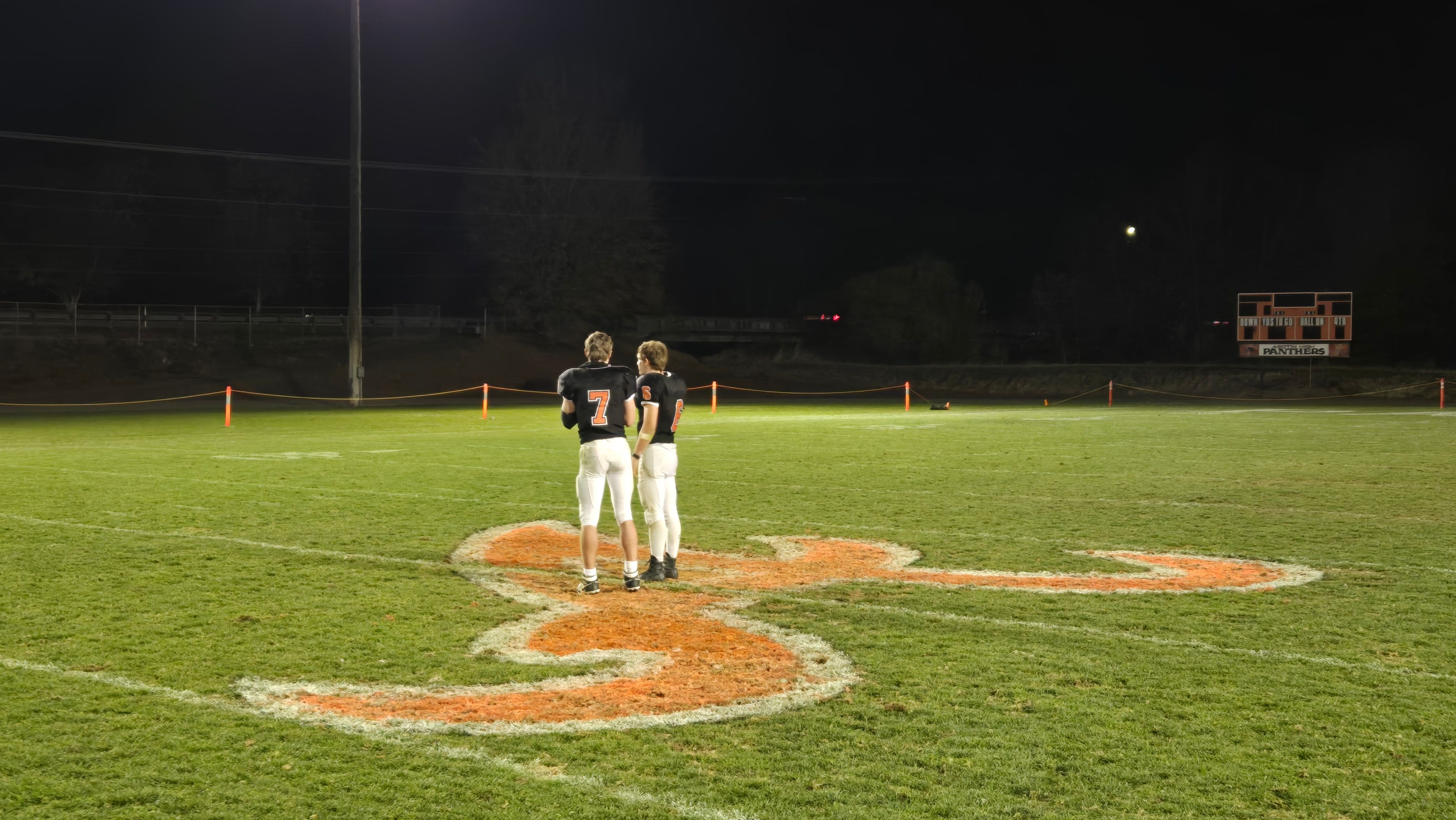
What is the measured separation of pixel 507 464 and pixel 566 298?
166 feet

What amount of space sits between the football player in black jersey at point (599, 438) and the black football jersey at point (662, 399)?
145 millimetres

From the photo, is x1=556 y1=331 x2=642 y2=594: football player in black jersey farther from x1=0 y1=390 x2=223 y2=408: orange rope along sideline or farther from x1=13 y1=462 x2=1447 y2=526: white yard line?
x1=0 y1=390 x2=223 y2=408: orange rope along sideline

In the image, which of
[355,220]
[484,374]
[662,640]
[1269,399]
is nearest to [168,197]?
[484,374]

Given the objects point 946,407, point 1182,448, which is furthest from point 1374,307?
point 1182,448

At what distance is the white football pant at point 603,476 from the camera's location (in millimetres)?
8523

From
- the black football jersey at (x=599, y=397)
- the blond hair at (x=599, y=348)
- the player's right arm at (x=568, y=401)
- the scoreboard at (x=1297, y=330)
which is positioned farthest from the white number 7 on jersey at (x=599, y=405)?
the scoreboard at (x=1297, y=330)

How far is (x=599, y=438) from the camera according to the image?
8.54 meters

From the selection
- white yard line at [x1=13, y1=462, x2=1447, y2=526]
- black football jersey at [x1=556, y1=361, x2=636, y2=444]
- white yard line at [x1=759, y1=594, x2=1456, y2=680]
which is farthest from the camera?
white yard line at [x1=13, y1=462, x2=1447, y2=526]

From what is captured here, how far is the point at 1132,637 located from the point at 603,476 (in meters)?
3.76

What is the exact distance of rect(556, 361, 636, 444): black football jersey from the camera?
8453mm

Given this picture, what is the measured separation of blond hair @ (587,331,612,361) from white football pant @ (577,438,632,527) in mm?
587

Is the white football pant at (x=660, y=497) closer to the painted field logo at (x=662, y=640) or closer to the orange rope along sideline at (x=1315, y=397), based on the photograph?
the painted field logo at (x=662, y=640)

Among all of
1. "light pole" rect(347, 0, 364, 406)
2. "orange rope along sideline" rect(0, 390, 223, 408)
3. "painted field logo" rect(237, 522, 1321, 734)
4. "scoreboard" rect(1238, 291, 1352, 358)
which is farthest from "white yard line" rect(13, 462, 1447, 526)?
"scoreboard" rect(1238, 291, 1352, 358)

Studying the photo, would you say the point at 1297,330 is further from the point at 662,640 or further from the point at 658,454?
the point at 662,640
